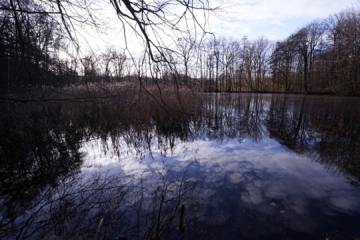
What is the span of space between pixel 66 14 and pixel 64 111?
7322mm

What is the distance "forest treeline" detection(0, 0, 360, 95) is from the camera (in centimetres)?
245

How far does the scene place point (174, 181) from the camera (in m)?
3.40

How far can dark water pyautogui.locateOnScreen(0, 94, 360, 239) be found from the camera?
222cm

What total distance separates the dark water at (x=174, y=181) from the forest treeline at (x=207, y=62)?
1.03m

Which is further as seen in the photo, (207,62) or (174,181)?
(207,62)

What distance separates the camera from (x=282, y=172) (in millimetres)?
3664

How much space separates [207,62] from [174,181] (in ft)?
107

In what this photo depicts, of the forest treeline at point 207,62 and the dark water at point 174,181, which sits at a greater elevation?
the forest treeline at point 207,62

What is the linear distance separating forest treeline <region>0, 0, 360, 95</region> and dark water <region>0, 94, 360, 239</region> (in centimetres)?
103

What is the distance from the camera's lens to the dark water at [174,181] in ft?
7.27

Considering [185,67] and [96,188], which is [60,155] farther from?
[185,67]

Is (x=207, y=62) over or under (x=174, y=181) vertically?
over

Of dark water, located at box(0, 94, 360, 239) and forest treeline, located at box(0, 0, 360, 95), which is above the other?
forest treeline, located at box(0, 0, 360, 95)

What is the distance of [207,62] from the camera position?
33375 millimetres
